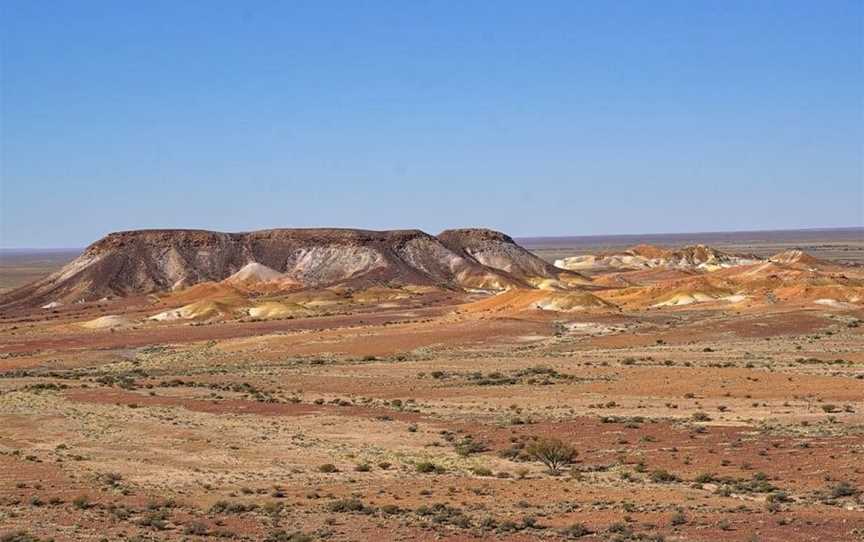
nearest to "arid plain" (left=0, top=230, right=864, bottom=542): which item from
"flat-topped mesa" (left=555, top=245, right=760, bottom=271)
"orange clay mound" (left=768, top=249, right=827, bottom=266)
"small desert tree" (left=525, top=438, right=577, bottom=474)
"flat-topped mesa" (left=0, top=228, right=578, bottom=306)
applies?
"small desert tree" (left=525, top=438, right=577, bottom=474)

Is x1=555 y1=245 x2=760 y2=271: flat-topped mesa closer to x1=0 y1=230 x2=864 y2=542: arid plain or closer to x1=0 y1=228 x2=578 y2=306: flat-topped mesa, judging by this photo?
x1=0 y1=228 x2=578 y2=306: flat-topped mesa

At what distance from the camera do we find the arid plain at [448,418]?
2469cm

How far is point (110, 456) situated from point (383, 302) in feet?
281

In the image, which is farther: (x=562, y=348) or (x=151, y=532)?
(x=562, y=348)

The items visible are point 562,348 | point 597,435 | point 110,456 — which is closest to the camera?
point 110,456

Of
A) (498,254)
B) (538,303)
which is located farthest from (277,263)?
(538,303)

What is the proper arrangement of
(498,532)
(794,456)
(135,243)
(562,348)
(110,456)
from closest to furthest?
(498,532)
(794,456)
(110,456)
(562,348)
(135,243)

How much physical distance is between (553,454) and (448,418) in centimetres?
1148

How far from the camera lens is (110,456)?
3469cm

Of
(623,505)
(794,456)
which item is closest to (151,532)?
(623,505)

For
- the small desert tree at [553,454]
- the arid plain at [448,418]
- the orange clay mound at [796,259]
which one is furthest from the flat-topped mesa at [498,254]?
the small desert tree at [553,454]

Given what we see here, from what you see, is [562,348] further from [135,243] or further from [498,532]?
[135,243]

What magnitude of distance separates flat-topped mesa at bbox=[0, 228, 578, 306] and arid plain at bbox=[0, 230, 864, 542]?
80.2ft

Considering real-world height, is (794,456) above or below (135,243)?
below
